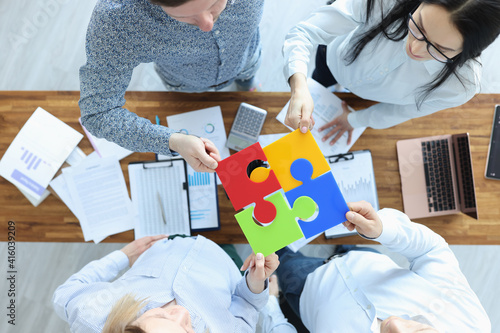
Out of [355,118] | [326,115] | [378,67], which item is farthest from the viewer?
[326,115]

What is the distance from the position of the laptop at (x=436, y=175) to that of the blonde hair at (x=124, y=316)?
1.16 meters

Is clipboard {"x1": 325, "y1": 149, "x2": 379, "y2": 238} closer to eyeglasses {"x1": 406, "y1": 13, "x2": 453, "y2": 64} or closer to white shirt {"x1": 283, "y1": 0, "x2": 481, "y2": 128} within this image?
white shirt {"x1": 283, "y1": 0, "x2": 481, "y2": 128}

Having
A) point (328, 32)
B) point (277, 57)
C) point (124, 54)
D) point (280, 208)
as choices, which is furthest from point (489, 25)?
point (277, 57)

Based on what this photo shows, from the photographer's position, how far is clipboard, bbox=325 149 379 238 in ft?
4.80

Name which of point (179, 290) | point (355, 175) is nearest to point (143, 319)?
point (179, 290)

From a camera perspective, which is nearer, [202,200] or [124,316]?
[124,316]

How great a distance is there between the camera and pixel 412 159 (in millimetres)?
1475

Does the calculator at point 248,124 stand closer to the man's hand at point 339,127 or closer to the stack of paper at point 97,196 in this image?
the man's hand at point 339,127

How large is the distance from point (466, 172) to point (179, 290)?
130 centimetres

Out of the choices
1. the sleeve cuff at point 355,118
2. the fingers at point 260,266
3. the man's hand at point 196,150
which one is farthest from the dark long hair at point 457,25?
the fingers at point 260,266

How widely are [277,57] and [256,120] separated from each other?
100cm

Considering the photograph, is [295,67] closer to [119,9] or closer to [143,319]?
[119,9]

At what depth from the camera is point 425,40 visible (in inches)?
38.9

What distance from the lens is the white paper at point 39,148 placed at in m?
1.49
